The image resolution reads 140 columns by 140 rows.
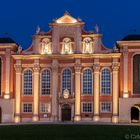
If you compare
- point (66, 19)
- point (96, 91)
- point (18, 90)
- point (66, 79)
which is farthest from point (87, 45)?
point (18, 90)

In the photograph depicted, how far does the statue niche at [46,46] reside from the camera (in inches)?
3162

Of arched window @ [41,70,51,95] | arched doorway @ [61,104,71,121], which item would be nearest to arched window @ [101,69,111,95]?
arched doorway @ [61,104,71,121]

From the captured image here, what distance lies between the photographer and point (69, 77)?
79438 mm

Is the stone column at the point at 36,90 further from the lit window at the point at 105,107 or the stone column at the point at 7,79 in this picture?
the lit window at the point at 105,107

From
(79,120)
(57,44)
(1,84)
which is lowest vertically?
(79,120)

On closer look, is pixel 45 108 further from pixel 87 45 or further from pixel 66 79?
pixel 87 45

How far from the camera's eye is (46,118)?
78.8 meters

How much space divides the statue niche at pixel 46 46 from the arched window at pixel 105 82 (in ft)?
26.8

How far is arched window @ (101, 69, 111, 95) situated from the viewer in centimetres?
7844

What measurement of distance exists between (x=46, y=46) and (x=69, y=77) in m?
5.47
